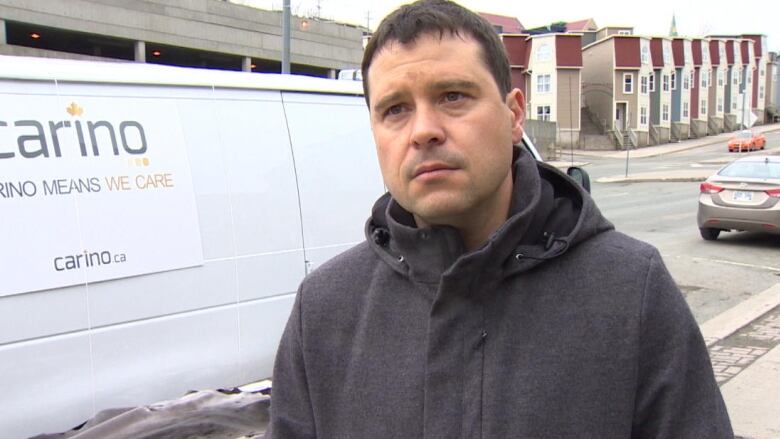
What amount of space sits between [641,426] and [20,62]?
114 inches

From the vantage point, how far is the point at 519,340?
4.52ft

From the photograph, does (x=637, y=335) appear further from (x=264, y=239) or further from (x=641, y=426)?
(x=264, y=239)

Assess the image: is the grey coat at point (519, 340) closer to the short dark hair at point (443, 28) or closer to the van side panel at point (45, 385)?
the short dark hair at point (443, 28)

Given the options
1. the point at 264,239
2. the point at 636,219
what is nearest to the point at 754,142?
the point at 636,219

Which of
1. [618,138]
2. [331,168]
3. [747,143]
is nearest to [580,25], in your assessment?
[618,138]

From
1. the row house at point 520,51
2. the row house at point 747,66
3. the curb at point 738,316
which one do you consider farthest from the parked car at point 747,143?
the curb at point 738,316

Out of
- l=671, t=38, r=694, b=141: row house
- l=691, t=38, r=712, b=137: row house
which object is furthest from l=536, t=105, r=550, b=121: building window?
l=691, t=38, r=712, b=137: row house

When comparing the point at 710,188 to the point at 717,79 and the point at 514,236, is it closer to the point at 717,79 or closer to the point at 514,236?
the point at 514,236

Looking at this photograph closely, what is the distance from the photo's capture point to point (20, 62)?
125 inches

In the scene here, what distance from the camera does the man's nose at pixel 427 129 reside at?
55.6 inches

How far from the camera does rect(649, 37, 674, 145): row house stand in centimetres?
7188

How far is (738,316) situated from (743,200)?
5887 millimetres

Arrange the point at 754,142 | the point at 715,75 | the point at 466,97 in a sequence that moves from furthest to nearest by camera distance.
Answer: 1. the point at 715,75
2. the point at 754,142
3. the point at 466,97

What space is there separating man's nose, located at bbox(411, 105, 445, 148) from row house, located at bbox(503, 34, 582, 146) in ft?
207
